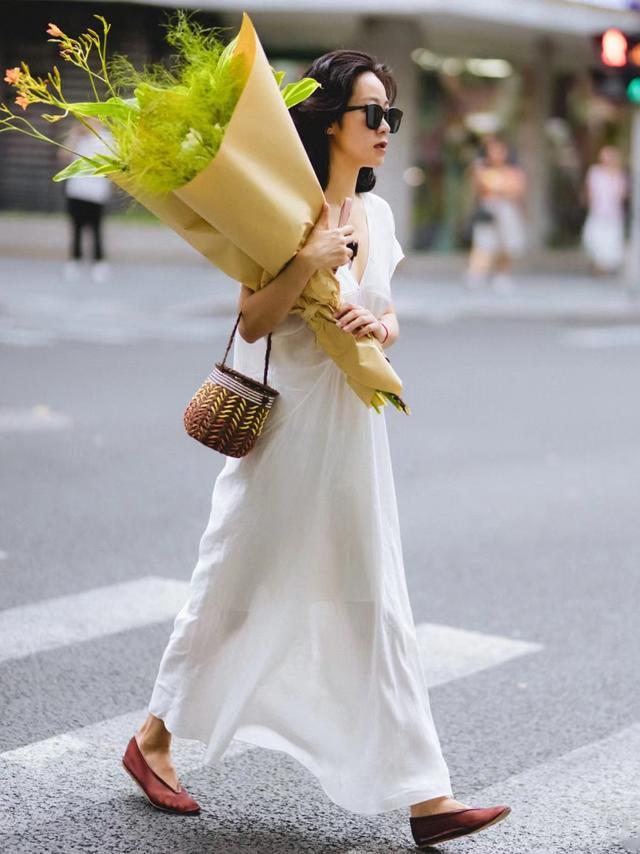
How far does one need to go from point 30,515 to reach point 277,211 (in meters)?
4.17

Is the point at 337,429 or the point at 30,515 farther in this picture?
the point at 30,515

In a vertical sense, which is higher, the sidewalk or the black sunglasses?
the sidewalk

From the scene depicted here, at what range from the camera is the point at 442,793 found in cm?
372

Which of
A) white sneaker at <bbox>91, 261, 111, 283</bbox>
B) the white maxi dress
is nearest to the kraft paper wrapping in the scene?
the white maxi dress

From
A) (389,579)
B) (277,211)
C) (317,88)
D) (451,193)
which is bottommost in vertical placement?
(389,579)

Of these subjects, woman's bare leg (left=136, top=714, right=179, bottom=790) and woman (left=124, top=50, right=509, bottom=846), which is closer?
woman (left=124, top=50, right=509, bottom=846)

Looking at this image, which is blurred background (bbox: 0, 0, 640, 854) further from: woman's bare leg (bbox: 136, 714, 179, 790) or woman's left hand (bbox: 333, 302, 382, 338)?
woman's left hand (bbox: 333, 302, 382, 338)

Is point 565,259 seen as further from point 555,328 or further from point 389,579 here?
point 389,579

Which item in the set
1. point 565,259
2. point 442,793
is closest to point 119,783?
point 442,793

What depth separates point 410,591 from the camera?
20.7 feet

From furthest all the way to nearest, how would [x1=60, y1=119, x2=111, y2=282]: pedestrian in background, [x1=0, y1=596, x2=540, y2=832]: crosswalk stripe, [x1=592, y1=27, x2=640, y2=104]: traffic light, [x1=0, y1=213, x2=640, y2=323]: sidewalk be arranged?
A: [x1=60, y1=119, x2=111, y2=282]: pedestrian in background < [x1=0, y1=213, x2=640, y2=323]: sidewalk < [x1=592, y1=27, x2=640, y2=104]: traffic light < [x1=0, y1=596, x2=540, y2=832]: crosswalk stripe

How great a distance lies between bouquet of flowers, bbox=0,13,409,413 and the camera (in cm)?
348

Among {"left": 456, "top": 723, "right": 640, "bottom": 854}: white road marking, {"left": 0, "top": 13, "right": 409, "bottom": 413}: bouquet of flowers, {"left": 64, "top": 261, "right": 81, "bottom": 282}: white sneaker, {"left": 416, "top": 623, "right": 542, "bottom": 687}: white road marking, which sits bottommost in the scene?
{"left": 456, "top": 723, "right": 640, "bottom": 854}: white road marking

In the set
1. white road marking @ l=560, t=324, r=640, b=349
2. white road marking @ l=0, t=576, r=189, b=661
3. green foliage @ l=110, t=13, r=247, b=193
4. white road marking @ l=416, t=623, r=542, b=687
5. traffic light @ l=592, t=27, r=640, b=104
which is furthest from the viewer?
traffic light @ l=592, t=27, r=640, b=104
